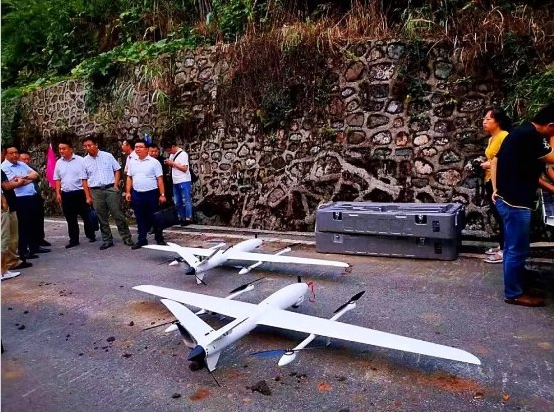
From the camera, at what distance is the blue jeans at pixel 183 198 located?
884cm

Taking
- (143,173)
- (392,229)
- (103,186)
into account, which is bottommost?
(392,229)

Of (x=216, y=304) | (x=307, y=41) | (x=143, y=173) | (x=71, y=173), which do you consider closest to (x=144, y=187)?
(x=143, y=173)

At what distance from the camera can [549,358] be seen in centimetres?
319

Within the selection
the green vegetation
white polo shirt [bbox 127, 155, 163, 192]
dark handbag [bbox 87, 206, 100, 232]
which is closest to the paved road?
white polo shirt [bbox 127, 155, 163, 192]

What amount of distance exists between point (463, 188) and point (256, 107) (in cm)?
404

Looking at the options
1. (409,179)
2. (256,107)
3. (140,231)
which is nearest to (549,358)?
(409,179)

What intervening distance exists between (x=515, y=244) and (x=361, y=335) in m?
1.93

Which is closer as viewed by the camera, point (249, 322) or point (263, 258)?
point (249, 322)

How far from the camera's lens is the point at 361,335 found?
3154 mm

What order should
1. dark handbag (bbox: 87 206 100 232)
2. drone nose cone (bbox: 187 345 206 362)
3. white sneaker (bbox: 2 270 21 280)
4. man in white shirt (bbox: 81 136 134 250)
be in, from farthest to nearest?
dark handbag (bbox: 87 206 100 232) → man in white shirt (bbox: 81 136 134 250) → white sneaker (bbox: 2 270 21 280) → drone nose cone (bbox: 187 345 206 362)

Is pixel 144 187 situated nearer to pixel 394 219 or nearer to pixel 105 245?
pixel 105 245

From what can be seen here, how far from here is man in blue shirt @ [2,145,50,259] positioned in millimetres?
6863

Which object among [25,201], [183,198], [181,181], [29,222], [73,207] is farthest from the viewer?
[183,198]

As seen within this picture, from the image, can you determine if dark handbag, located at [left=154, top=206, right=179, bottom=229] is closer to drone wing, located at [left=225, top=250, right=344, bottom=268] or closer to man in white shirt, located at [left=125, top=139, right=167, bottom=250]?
man in white shirt, located at [left=125, top=139, right=167, bottom=250]
